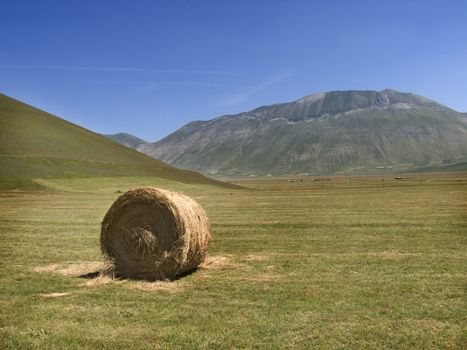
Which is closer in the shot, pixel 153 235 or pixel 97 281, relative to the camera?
pixel 97 281

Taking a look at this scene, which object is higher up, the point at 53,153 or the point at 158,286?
the point at 53,153

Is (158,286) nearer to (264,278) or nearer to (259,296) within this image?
(264,278)

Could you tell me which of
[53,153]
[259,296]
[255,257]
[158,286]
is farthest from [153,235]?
Result: [53,153]

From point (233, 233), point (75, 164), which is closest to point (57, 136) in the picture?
point (75, 164)

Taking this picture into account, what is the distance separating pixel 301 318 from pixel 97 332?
3.30 metres

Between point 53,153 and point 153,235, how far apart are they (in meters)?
86.1

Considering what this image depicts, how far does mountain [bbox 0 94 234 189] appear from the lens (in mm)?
75500

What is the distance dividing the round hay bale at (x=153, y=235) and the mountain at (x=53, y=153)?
53681 mm

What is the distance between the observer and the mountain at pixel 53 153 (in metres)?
75.5

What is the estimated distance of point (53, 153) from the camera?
92938mm

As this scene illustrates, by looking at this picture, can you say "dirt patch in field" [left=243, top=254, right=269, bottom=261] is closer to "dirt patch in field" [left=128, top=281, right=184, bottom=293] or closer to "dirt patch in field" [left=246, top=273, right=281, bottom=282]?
"dirt patch in field" [left=246, top=273, right=281, bottom=282]

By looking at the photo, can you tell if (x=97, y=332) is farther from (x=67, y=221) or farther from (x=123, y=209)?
(x=67, y=221)

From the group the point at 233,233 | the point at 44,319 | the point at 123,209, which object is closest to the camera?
the point at 44,319

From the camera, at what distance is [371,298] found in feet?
31.4
